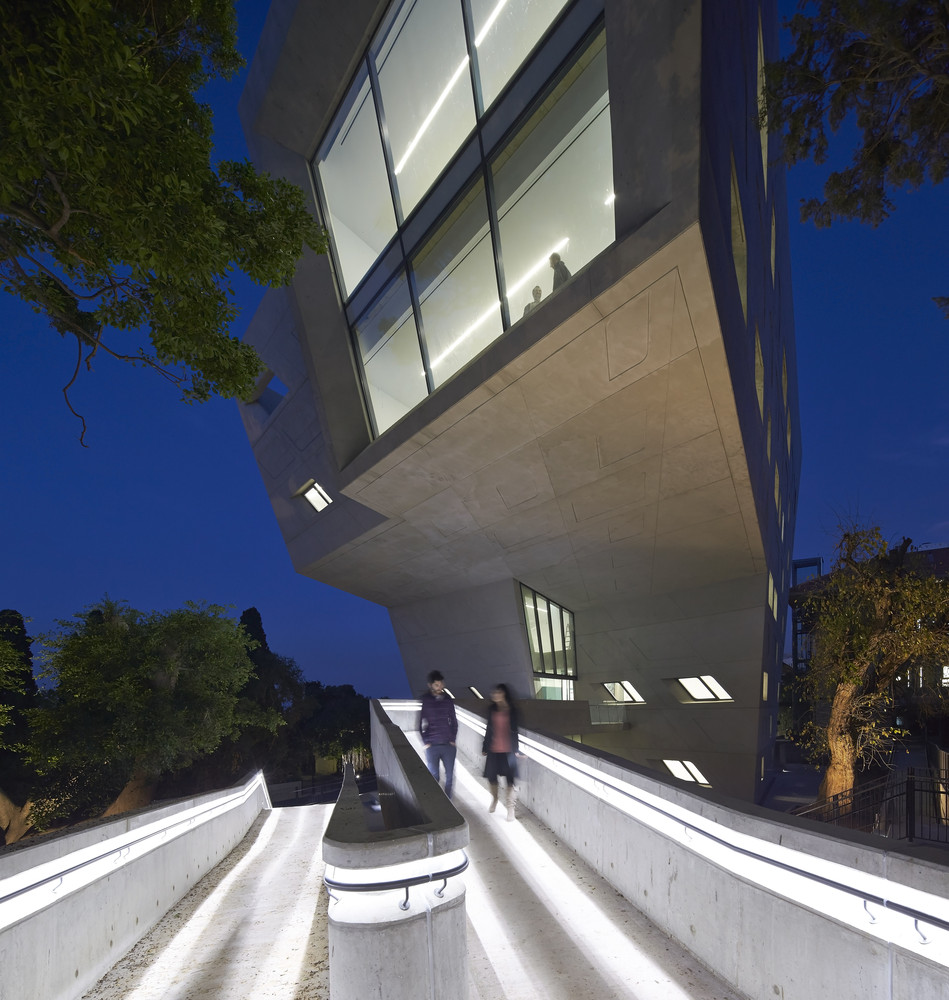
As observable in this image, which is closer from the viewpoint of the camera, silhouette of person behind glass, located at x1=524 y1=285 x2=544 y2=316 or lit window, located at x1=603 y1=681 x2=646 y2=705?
silhouette of person behind glass, located at x1=524 y1=285 x2=544 y2=316

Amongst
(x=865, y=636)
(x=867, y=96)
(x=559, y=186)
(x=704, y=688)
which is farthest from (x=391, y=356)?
(x=704, y=688)

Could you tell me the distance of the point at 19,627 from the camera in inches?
1230

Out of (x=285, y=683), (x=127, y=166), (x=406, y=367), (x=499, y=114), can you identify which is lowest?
(x=285, y=683)

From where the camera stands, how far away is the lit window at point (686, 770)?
21.0 meters

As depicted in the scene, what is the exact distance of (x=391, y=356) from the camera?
15.2 metres

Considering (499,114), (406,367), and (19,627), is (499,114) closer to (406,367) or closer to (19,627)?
(406,367)

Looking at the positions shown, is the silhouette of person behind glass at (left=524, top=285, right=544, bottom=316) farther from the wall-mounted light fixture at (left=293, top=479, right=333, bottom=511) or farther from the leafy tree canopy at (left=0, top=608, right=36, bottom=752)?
the leafy tree canopy at (left=0, top=608, right=36, bottom=752)

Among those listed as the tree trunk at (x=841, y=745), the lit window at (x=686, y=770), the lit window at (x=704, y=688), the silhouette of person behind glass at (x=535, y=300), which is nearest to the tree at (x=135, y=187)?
the silhouette of person behind glass at (x=535, y=300)

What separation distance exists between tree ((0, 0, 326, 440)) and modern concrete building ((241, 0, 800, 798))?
15.8 feet

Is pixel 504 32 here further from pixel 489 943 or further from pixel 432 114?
pixel 489 943

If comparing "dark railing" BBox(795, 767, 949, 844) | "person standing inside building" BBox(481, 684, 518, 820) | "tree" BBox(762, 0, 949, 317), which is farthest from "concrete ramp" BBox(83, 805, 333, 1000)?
"dark railing" BBox(795, 767, 949, 844)

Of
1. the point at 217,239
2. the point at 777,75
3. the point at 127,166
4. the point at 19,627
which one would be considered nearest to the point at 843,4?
the point at 777,75

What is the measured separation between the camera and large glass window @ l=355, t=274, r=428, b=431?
47.1 feet

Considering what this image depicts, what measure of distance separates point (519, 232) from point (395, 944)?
11341 millimetres
